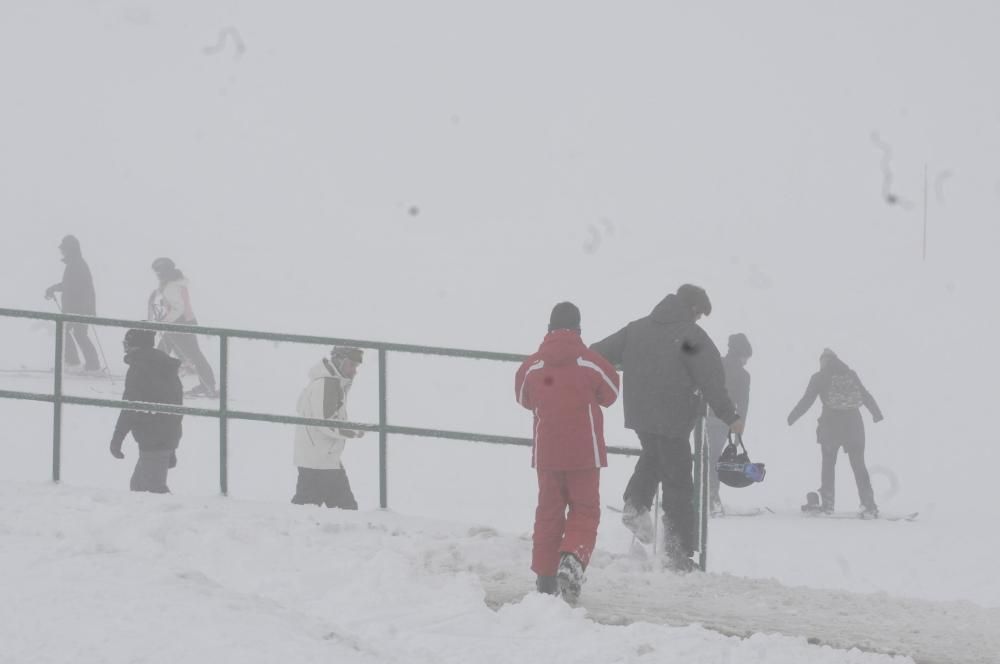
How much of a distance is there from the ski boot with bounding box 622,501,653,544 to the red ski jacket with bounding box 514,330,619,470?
961mm

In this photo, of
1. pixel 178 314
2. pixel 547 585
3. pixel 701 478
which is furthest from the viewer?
pixel 178 314

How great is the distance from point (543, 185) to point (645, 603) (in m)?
32.4

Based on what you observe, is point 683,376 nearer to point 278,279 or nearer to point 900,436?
point 900,436

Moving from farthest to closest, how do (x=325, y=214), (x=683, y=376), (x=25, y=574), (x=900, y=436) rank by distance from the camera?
1. (x=325, y=214)
2. (x=900, y=436)
3. (x=683, y=376)
4. (x=25, y=574)

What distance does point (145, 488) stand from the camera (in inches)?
360

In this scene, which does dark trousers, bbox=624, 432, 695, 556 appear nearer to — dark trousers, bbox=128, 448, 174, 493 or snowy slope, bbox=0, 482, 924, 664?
snowy slope, bbox=0, 482, 924, 664

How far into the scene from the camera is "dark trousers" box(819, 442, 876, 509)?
13.4 meters

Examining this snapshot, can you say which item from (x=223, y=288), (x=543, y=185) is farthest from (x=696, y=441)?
(x=543, y=185)

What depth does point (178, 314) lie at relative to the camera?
606 inches

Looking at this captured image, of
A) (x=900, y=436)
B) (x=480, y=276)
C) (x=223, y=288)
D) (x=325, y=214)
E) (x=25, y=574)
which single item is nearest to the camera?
(x=25, y=574)

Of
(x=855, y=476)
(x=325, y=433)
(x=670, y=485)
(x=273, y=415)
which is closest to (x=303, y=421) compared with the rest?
(x=273, y=415)

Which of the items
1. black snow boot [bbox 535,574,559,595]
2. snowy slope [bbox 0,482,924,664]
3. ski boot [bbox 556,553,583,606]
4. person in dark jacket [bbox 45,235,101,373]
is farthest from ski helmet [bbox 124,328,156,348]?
person in dark jacket [bbox 45,235,101,373]

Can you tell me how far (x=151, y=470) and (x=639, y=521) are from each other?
3.40 m

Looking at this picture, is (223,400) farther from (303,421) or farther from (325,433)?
(325,433)
